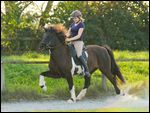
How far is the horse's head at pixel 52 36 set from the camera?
424 inches

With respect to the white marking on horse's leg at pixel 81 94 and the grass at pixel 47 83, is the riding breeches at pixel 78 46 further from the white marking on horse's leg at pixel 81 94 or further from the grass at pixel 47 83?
the grass at pixel 47 83

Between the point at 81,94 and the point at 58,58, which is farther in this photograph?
the point at 81,94

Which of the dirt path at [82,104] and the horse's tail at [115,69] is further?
the horse's tail at [115,69]

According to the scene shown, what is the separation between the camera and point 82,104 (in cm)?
1039

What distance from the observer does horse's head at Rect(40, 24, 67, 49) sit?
10.8 meters

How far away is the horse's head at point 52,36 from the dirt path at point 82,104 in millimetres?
1215

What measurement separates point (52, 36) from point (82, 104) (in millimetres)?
1657

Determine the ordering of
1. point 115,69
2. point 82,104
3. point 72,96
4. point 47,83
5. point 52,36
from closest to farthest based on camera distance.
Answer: point 82,104
point 72,96
point 52,36
point 115,69
point 47,83

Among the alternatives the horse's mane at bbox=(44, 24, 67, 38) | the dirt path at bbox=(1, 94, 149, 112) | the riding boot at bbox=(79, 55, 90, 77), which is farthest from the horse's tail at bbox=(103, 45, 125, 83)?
the horse's mane at bbox=(44, 24, 67, 38)

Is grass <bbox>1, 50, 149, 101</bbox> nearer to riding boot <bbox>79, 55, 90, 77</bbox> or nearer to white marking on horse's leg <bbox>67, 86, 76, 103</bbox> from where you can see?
white marking on horse's leg <bbox>67, 86, 76, 103</bbox>

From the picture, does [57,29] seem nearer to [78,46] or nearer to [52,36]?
[52,36]


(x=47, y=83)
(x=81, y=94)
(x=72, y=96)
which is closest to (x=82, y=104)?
(x=72, y=96)

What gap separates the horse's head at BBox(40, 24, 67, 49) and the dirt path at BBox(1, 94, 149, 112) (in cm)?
121

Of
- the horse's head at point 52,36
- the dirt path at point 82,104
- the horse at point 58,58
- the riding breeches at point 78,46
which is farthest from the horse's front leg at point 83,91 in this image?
the horse's head at point 52,36
